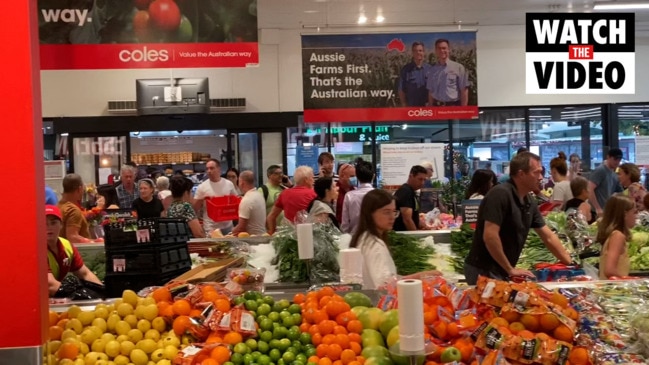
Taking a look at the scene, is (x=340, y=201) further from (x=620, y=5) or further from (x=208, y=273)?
(x=620, y=5)

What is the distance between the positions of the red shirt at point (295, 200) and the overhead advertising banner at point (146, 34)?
8.40 feet

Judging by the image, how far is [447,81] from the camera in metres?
9.19

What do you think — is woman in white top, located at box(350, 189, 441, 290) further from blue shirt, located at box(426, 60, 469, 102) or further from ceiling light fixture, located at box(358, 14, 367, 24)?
ceiling light fixture, located at box(358, 14, 367, 24)

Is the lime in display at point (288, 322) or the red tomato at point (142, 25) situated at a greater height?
the red tomato at point (142, 25)

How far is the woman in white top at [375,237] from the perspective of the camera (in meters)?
4.55

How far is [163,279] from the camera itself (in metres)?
4.70

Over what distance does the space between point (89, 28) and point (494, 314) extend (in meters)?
3.74

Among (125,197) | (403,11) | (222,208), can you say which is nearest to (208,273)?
(222,208)

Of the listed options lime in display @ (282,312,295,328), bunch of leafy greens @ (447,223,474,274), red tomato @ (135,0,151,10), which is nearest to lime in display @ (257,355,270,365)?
lime in display @ (282,312,295,328)

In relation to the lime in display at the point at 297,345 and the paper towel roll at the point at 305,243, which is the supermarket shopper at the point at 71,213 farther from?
the lime in display at the point at 297,345

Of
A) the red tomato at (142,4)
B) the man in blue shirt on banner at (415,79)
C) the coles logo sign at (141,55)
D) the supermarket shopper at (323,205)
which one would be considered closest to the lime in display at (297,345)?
the coles logo sign at (141,55)

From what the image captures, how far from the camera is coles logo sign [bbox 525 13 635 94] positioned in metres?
7.18

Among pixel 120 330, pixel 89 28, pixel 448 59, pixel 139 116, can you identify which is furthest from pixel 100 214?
pixel 120 330

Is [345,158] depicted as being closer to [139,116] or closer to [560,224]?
[139,116]
